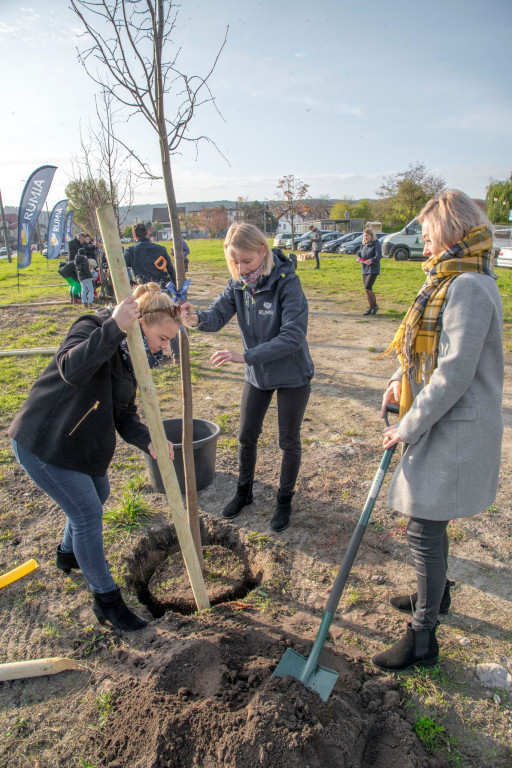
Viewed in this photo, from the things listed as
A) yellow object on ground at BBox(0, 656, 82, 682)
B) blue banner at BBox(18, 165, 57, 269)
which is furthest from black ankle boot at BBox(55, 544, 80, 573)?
blue banner at BBox(18, 165, 57, 269)

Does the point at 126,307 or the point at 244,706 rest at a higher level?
the point at 126,307

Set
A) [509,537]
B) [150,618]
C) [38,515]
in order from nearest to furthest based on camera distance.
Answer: [150,618], [509,537], [38,515]

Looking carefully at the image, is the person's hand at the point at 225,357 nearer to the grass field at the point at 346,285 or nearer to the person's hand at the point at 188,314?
the person's hand at the point at 188,314

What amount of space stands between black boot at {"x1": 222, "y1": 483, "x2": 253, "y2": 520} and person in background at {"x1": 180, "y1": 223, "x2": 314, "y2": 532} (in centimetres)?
3

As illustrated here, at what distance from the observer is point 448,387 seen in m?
1.85

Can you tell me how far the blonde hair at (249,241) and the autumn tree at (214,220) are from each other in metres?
66.6

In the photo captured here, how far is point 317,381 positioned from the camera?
6.39 metres

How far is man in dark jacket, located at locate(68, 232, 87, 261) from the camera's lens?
12.5 metres

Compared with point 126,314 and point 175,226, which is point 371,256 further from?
point 126,314

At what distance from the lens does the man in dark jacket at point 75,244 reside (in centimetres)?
1252

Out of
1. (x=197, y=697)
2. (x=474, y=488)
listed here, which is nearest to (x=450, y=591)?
(x=474, y=488)

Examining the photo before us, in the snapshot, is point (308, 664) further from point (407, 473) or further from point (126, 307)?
point (126, 307)

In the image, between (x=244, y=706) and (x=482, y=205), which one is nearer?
(x=244, y=706)

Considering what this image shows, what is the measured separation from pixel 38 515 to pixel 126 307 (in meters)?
2.30
